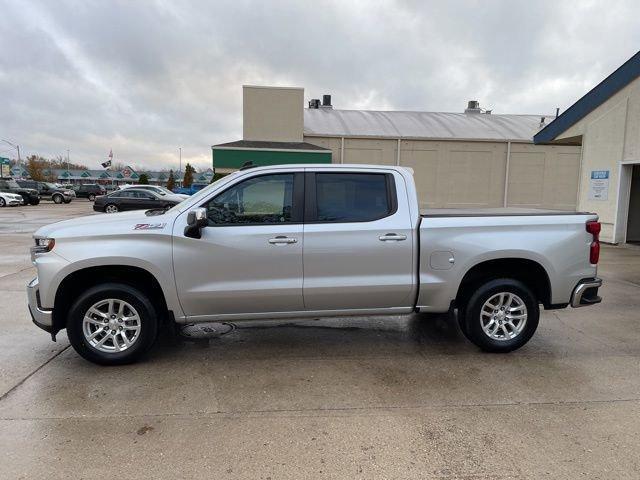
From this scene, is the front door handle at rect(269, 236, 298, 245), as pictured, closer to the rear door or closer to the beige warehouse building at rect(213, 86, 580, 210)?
the rear door

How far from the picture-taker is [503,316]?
4.89m

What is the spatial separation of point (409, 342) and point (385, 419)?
1808mm

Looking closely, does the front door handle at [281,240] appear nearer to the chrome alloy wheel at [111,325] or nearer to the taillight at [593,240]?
the chrome alloy wheel at [111,325]

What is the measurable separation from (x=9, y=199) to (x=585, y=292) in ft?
117

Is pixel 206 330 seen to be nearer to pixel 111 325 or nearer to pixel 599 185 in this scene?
pixel 111 325

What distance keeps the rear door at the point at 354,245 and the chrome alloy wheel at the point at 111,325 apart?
1.69 metres

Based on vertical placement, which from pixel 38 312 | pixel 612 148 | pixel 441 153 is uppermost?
pixel 441 153

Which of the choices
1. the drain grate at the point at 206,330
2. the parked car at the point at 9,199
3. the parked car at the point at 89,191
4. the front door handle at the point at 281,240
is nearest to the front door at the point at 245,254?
the front door handle at the point at 281,240

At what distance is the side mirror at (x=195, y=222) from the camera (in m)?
4.19

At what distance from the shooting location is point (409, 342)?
17.3 feet

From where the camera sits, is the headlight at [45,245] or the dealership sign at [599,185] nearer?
the headlight at [45,245]

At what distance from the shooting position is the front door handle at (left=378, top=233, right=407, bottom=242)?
458 centimetres

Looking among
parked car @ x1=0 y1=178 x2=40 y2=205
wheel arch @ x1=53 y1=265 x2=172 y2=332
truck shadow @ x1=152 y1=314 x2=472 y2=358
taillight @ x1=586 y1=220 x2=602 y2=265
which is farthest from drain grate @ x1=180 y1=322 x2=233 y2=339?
parked car @ x1=0 y1=178 x2=40 y2=205

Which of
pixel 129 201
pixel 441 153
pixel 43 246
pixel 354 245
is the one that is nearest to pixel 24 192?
pixel 129 201
